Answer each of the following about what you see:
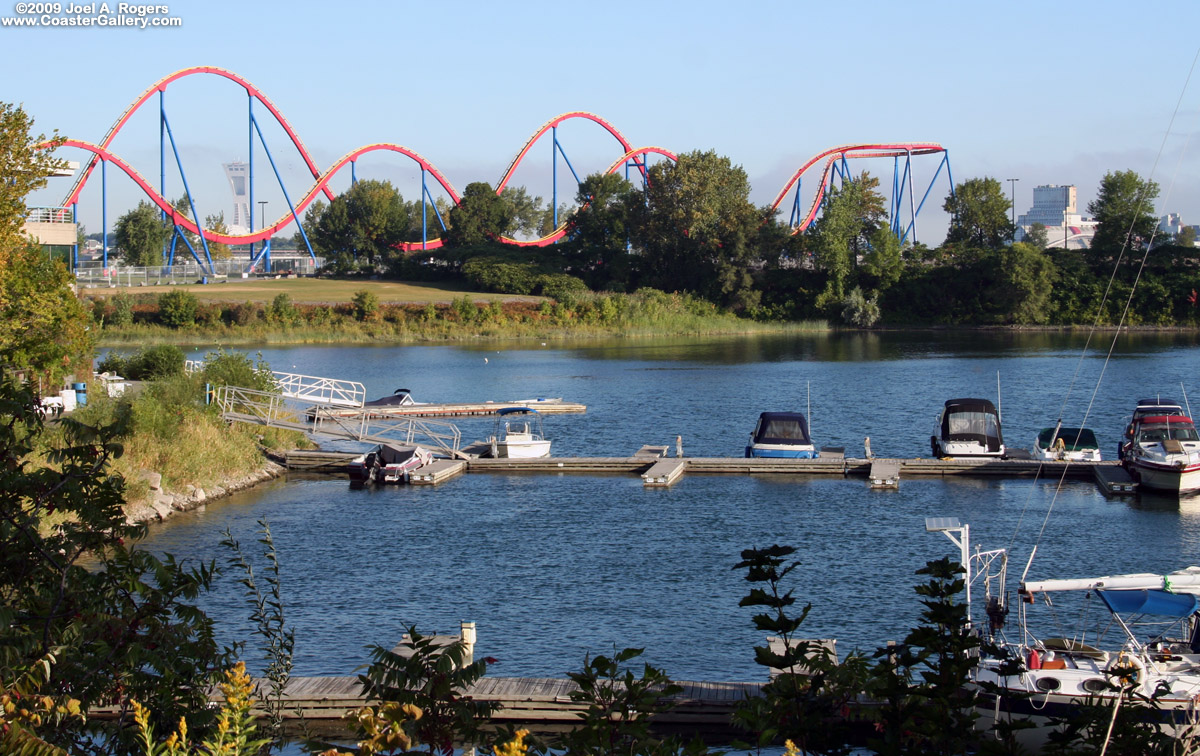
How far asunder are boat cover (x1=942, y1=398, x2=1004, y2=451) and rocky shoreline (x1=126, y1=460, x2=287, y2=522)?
20205 millimetres

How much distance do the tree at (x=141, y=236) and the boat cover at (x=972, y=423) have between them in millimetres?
106884

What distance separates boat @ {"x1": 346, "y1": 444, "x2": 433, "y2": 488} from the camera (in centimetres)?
3200

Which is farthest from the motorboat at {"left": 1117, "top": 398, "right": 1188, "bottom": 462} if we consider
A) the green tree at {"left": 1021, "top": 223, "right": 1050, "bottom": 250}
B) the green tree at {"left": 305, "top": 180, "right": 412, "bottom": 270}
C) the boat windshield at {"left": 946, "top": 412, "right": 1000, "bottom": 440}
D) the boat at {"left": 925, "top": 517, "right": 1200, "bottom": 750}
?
the green tree at {"left": 1021, "top": 223, "right": 1050, "bottom": 250}

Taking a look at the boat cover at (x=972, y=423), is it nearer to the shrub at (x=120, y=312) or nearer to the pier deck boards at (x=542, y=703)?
the pier deck boards at (x=542, y=703)

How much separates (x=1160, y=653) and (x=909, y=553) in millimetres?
10244

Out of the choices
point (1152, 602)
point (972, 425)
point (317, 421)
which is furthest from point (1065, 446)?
point (317, 421)

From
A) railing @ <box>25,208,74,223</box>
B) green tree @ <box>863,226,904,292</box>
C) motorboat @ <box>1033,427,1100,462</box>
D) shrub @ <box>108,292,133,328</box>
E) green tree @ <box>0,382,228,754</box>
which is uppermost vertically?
green tree @ <box>863,226,904,292</box>

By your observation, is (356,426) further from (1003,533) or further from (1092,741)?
(1092,741)

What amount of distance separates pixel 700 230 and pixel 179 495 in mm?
80717

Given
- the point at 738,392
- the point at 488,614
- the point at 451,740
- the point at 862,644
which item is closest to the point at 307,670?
the point at 488,614

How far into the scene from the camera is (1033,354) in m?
71.0

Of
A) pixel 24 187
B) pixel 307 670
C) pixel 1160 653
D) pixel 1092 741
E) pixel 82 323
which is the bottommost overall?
pixel 307 670

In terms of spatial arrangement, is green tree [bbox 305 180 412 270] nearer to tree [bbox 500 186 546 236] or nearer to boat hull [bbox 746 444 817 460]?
tree [bbox 500 186 546 236]

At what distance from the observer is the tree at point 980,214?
103750 mm
